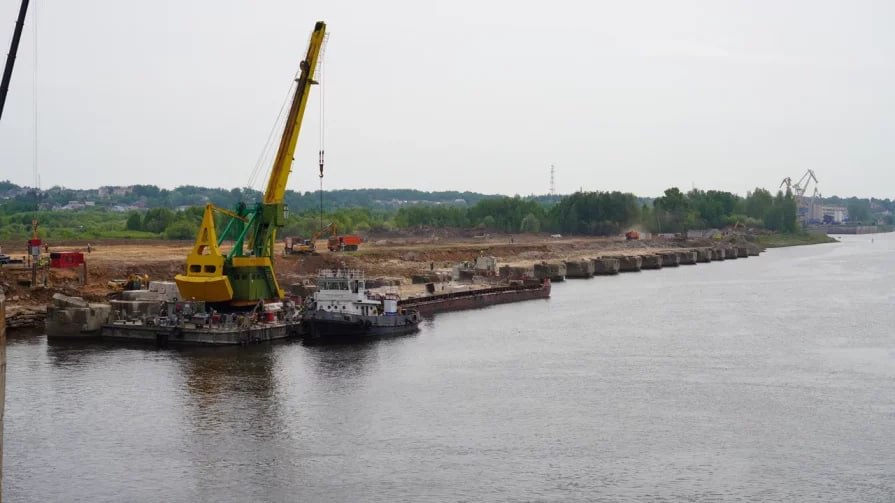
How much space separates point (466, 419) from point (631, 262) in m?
90.6

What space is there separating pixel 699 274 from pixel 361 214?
6716cm

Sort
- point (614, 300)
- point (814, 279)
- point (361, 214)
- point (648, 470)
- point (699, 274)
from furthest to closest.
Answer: point (361, 214) → point (699, 274) → point (814, 279) → point (614, 300) → point (648, 470)

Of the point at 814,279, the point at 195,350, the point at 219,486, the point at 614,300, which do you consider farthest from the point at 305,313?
the point at 814,279

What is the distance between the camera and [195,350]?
46.1 metres

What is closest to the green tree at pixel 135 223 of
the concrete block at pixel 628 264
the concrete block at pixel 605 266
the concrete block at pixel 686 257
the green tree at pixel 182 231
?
the green tree at pixel 182 231

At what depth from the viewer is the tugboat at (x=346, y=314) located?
5041cm

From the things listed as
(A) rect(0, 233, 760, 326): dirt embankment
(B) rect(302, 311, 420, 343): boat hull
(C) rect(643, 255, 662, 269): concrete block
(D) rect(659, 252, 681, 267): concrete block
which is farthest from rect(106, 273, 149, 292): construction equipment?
(D) rect(659, 252, 681, 267): concrete block

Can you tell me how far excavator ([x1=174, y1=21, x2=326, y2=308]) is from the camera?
5100 cm

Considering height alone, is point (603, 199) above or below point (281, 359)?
above

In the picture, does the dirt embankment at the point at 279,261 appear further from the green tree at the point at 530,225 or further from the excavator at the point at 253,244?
the green tree at the point at 530,225

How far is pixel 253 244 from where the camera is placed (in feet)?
178

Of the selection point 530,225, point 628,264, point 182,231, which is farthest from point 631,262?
point 182,231

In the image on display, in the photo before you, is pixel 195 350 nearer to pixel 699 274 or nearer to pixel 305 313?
pixel 305 313

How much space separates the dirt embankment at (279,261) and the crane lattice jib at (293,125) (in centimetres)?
1249
